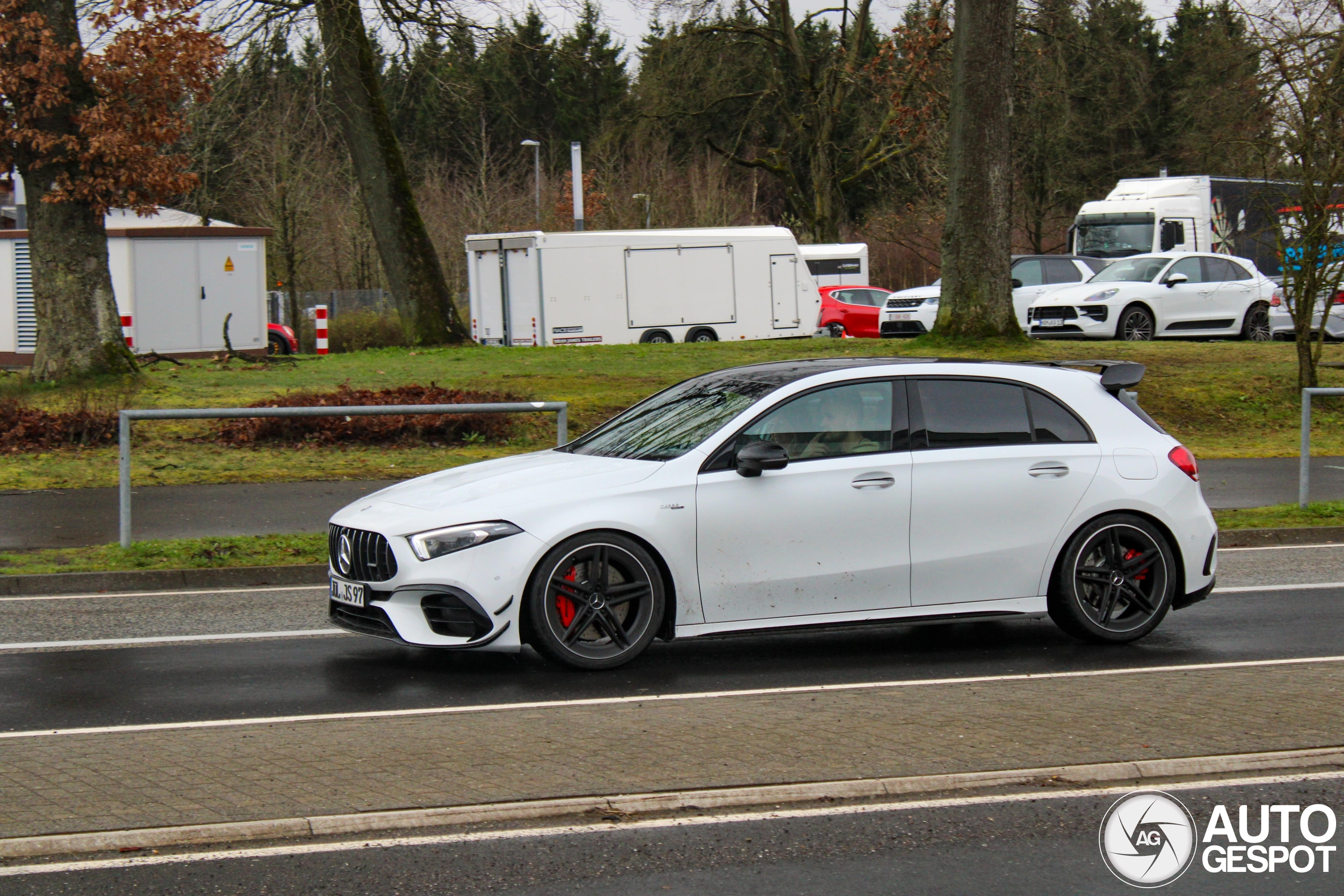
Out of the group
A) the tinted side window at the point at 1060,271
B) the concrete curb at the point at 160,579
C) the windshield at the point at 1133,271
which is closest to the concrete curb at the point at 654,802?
the concrete curb at the point at 160,579

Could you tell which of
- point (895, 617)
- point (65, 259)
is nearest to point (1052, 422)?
point (895, 617)

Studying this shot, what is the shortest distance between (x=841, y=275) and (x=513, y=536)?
1548 inches

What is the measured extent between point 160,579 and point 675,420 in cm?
439

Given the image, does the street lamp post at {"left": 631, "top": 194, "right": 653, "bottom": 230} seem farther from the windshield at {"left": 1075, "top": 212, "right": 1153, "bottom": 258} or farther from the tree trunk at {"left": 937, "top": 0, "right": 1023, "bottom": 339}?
the tree trunk at {"left": 937, "top": 0, "right": 1023, "bottom": 339}

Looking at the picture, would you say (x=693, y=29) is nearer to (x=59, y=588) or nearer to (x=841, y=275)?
(x=841, y=275)

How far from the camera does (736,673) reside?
289 inches

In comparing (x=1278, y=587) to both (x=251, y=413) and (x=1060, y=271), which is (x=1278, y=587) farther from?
(x=1060, y=271)

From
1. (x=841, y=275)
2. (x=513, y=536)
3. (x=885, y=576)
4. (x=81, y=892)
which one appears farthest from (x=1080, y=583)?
(x=841, y=275)

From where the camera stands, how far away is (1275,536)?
12.2m

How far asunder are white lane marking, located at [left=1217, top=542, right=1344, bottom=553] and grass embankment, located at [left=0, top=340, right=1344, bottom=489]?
14.7 feet

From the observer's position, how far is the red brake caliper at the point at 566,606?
706cm

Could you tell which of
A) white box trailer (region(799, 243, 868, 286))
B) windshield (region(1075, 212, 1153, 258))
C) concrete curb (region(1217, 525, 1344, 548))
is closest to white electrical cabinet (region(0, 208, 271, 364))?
white box trailer (region(799, 243, 868, 286))

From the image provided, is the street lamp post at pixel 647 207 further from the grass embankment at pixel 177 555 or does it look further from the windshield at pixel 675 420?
the windshield at pixel 675 420

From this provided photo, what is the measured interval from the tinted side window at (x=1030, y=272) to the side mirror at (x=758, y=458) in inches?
948
